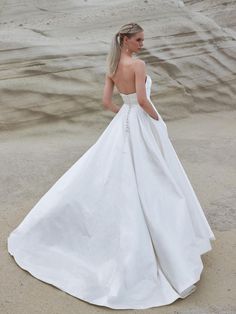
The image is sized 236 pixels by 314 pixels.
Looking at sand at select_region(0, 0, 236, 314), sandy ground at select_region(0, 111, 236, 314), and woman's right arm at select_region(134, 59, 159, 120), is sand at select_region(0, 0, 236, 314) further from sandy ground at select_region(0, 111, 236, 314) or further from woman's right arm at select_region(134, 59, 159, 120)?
woman's right arm at select_region(134, 59, 159, 120)

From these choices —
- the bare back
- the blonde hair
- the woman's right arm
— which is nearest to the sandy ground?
the woman's right arm

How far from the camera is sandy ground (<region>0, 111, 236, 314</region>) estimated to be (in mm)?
2982

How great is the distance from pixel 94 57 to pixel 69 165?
84.1 inches

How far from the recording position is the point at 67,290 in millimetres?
3049

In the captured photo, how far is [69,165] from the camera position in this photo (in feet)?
17.9

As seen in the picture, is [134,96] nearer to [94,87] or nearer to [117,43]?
[117,43]

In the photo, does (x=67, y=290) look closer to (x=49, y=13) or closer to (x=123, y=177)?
(x=123, y=177)

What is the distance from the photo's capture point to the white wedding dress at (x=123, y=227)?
9.86 feet

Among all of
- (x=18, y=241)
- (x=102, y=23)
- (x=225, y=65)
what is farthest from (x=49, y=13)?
(x=18, y=241)

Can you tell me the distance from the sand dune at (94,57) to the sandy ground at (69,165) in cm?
25

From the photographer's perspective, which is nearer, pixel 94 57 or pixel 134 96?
pixel 134 96

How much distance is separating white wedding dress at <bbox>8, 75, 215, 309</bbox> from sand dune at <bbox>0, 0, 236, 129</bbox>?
3449 mm

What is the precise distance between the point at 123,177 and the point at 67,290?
73 centimetres

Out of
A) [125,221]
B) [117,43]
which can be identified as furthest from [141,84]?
[125,221]
